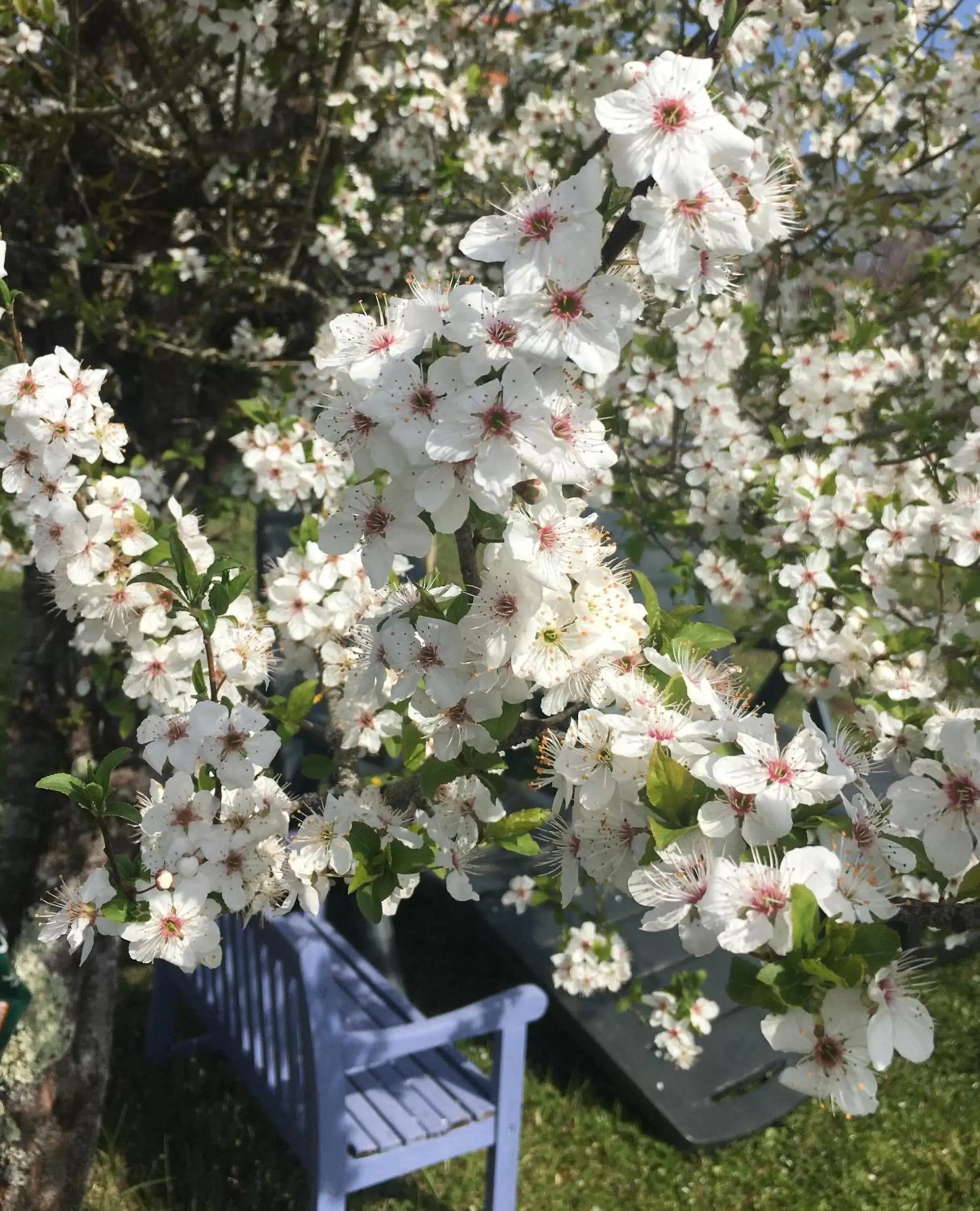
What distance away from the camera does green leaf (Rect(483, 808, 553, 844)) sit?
148 cm

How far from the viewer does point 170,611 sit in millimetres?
1778

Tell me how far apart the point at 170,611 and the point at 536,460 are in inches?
37.2

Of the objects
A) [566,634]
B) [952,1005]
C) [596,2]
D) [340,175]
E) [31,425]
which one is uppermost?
[596,2]

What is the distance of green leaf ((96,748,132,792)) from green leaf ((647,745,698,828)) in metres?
0.73

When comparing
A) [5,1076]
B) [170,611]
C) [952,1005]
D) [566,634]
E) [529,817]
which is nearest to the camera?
[566,634]

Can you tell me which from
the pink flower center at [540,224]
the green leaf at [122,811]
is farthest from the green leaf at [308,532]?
the pink flower center at [540,224]

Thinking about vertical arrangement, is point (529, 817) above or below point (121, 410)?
below

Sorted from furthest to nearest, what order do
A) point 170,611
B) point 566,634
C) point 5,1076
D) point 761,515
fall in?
point 761,515 < point 5,1076 < point 170,611 < point 566,634

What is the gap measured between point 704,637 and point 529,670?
0.94 ft

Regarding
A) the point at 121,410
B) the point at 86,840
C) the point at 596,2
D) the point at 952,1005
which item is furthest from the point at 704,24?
the point at 952,1005

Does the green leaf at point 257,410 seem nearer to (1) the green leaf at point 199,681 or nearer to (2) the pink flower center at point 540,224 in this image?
(1) the green leaf at point 199,681

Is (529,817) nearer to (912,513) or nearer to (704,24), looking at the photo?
(912,513)

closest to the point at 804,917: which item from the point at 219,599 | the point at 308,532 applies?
the point at 219,599

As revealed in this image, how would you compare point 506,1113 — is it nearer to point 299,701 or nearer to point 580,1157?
point 580,1157
